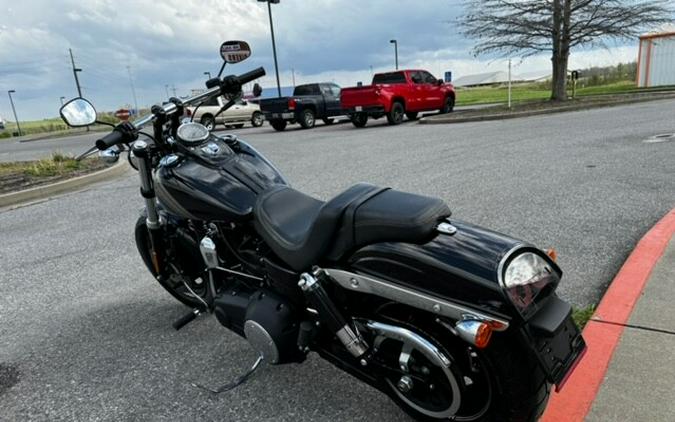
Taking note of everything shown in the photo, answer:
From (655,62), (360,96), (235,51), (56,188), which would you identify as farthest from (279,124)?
(655,62)

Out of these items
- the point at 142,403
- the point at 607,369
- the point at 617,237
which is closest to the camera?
the point at 607,369

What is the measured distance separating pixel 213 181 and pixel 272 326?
803 mm

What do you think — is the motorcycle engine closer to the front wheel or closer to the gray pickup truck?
the front wheel

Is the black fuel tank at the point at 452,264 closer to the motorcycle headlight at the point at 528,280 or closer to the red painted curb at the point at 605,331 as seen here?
the motorcycle headlight at the point at 528,280

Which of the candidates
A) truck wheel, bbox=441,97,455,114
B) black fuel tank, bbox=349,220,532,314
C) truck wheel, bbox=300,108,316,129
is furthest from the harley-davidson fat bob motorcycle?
truck wheel, bbox=441,97,455,114

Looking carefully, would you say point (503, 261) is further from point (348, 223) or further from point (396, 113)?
point (396, 113)

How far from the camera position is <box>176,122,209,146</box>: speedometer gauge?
100 inches

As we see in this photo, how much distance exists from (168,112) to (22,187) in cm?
694

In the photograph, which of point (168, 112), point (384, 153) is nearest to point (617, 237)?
point (168, 112)

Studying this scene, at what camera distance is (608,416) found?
6.61ft

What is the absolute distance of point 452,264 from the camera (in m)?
1.68

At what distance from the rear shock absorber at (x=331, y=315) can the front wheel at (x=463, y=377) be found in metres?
0.09

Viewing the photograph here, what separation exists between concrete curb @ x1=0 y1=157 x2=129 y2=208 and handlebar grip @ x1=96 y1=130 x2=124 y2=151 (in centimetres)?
612

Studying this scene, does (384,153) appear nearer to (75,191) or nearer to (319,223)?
(75,191)
